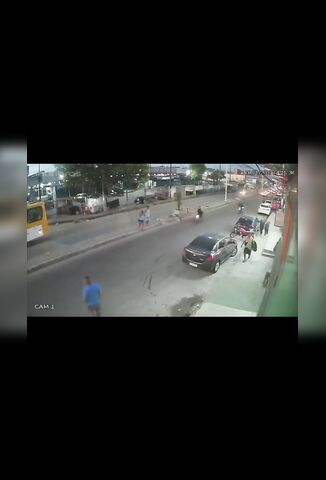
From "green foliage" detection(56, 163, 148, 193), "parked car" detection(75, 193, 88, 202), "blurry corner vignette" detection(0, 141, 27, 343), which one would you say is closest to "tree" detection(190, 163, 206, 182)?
"green foliage" detection(56, 163, 148, 193)

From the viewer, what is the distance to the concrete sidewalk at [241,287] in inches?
136

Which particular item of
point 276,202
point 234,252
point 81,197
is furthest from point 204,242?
point 81,197

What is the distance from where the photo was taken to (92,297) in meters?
3.44

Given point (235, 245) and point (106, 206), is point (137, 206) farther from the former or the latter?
point (235, 245)

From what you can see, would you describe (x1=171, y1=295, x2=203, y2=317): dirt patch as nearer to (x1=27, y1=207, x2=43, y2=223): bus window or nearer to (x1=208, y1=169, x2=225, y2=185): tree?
(x1=208, y1=169, x2=225, y2=185): tree

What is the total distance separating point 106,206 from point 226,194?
4.46 ft

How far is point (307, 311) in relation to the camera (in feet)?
11.0

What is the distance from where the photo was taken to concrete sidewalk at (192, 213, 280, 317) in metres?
3.45

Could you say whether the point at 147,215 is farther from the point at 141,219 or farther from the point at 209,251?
the point at 209,251

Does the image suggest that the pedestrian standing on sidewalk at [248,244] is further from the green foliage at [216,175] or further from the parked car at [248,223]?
the green foliage at [216,175]

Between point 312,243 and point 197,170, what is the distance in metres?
1.43
